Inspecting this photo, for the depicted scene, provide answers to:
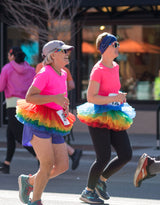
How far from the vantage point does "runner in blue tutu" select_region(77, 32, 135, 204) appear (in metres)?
6.69

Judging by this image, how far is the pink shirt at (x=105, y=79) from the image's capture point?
670 cm

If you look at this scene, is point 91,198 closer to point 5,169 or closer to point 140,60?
point 5,169

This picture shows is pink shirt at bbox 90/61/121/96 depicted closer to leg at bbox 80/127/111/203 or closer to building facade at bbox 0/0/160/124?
leg at bbox 80/127/111/203

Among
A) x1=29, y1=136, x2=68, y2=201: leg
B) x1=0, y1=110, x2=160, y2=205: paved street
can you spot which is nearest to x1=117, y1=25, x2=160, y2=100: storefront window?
x1=0, y1=110, x2=160, y2=205: paved street

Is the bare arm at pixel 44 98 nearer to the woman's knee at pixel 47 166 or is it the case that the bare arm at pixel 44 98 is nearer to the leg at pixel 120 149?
the woman's knee at pixel 47 166

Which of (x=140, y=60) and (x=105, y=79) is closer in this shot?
(x=105, y=79)

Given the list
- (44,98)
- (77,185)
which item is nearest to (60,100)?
(44,98)

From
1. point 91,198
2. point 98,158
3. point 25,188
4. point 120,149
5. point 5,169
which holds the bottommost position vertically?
point 5,169

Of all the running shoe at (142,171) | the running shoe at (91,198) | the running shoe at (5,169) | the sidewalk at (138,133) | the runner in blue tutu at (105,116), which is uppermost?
the runner in blue tutu at (105,116)

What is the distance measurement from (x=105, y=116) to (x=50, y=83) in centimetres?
89

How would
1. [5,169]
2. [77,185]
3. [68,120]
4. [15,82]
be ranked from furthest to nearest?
[5,169]
[15,82]
[77,185]
[68,120]

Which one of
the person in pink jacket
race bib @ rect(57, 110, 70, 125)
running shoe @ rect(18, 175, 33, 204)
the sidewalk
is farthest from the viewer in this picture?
the sidewalk

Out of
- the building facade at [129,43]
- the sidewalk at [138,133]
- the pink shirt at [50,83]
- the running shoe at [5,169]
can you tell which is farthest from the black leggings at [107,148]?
the building facade at [129,43]

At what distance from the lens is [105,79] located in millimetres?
6715
